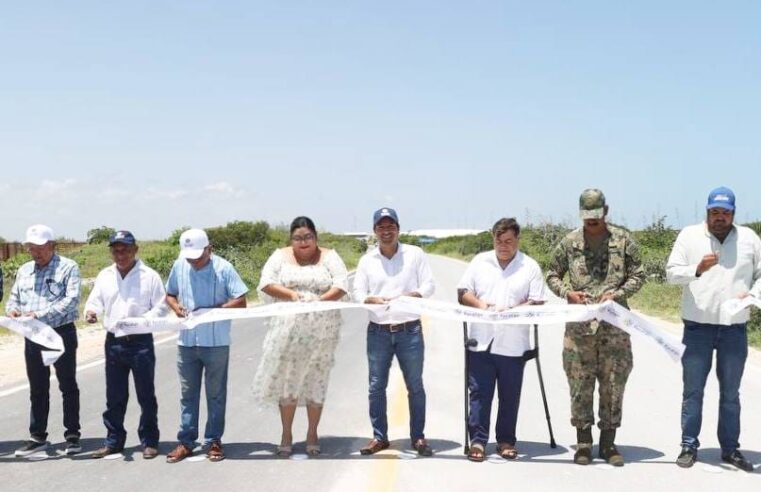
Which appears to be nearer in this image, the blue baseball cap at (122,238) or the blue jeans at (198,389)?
the blue jeans at (198,389)

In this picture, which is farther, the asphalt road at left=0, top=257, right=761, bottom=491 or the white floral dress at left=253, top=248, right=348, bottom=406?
the white floral dress at left=253, top=248, right=348, bottom=406

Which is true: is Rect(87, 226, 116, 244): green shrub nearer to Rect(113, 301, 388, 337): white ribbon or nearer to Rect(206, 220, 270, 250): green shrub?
Rect(206, 220, 270, 250): green shrub

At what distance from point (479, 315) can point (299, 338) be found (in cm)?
148

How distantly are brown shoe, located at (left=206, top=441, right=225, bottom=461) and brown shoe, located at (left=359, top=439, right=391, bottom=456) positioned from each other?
3.67ft

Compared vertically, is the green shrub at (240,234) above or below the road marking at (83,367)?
above

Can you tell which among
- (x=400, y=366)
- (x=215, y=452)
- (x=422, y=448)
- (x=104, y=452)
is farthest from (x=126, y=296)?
(x=422, y=448)

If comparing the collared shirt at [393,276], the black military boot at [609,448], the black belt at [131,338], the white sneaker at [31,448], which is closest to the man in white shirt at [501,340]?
the collared shirt at [393,276]

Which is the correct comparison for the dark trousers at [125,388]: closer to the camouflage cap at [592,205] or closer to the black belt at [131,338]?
the black belt at [131,338]

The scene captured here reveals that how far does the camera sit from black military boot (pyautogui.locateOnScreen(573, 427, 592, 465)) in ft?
19.1

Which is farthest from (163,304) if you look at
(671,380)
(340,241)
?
(340,241)

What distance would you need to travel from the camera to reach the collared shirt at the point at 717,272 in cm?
575

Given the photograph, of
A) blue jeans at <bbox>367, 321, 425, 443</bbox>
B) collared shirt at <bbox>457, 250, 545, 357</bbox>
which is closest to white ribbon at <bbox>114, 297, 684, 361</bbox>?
collared shirt at <bbox>457, 250, 545, 357</bbox>

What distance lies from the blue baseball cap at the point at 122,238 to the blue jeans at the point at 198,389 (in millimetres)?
973

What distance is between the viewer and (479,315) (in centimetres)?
606
